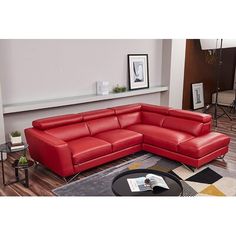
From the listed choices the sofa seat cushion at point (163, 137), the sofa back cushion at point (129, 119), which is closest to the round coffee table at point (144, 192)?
the sofa seat cushion at point (163, 137)

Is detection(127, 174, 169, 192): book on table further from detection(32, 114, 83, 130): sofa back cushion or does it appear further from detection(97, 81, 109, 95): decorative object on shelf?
detection(97, 81, 109, 95): decorative object on shelf

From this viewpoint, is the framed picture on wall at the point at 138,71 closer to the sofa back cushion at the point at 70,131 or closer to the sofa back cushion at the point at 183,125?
the sofa back cushion at the point at 183,125

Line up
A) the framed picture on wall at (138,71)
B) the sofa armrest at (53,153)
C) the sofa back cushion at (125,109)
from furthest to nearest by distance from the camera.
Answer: the framed picture on wall at (138,71)
the sofa back cushion at (125,109)
the sofa armrest at (53,153)

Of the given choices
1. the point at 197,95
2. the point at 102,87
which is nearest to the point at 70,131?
the point at 102,87

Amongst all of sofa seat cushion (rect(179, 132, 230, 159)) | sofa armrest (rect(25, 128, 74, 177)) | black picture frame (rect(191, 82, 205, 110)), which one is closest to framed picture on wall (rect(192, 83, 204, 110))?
black picture frame (rect(191, 82, 205, 110))

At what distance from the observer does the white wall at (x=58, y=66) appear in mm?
3918

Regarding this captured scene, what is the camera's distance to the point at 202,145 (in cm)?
343

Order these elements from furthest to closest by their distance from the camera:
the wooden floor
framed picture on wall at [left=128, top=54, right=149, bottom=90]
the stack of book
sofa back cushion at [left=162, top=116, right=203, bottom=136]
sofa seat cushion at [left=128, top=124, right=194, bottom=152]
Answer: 1. framed picture on wall at [left=128, top=54, right=149, bottom=90]
2. sofa back cushion at [left=162, top=116, right=203, bottom=136]
3. sofa seat cushion at [left=128, top=124, right=194, bottom=152]
4. the stack of book
5. the wooden floor

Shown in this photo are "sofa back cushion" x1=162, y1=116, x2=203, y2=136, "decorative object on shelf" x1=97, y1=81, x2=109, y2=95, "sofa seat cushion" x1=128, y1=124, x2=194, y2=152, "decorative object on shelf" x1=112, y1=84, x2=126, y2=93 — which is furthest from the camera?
"decorative object on shelf" x1=112, y1=84, x2=126, y2=93

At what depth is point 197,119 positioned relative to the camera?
3906 millimetres

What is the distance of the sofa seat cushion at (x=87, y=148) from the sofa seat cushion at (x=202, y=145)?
1.00 m

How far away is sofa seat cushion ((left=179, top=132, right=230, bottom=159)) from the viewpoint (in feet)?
11.1

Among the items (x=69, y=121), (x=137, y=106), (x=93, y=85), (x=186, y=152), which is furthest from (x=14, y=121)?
(x=186, y=152)

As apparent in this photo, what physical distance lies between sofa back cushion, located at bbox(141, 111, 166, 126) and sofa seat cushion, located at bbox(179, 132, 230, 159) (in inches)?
32.3
